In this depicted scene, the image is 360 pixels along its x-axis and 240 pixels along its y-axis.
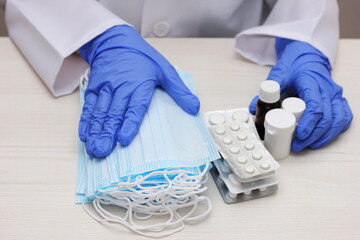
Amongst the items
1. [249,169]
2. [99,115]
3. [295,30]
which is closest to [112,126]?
[99,115]

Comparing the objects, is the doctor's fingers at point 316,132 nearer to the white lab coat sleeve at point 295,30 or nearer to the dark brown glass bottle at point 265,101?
the dark brown glass bottle at point 265,101

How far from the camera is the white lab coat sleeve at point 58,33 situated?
45.4 inches

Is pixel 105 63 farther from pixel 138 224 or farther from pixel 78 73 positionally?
pixel 138 224

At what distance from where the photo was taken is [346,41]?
1318mm

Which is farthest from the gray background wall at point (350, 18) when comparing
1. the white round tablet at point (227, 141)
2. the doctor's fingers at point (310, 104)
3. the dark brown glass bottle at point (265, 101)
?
the white round tablet at point (227, 141)

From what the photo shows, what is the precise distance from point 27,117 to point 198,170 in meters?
0.44

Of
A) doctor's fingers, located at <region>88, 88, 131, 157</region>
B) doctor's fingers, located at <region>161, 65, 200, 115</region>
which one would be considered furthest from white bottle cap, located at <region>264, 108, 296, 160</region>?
doctor's fingers, located at <region>88, 88, 131, 157</region>

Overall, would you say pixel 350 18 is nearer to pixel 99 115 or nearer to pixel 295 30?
pixel 295 30

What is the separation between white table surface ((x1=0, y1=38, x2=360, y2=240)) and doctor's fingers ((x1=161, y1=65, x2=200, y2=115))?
4.2 inches

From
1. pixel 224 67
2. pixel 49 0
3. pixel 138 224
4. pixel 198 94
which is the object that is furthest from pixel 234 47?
pixel 138 224

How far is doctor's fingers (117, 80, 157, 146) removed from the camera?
0.89 m

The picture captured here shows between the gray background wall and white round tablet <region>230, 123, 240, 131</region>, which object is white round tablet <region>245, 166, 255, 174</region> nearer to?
white round tablet <region>230, 123, 240, 131</region>

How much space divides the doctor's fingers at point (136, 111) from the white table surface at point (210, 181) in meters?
0.15

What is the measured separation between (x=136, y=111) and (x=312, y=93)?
368 mm
